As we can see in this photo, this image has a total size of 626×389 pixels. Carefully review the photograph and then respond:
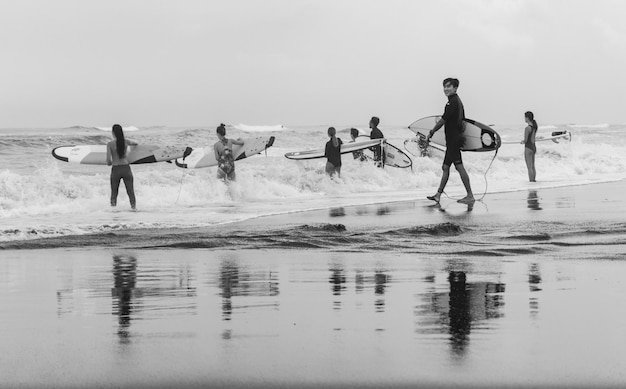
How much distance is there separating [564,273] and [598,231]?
347 cm

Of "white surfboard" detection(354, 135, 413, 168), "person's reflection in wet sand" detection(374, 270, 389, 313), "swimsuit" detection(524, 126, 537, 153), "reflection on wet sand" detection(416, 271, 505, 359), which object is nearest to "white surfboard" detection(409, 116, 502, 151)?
"swimsuit" detection(524, 126, 537, 153)

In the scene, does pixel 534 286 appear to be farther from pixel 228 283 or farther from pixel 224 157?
pixel 224 157

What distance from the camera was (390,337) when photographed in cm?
466

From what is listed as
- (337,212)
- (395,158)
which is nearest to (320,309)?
(337,212)

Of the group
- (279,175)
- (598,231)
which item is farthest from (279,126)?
(598,231)

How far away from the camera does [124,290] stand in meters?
6.49

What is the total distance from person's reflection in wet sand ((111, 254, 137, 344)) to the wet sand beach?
24mm

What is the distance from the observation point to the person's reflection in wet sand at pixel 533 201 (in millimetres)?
14424

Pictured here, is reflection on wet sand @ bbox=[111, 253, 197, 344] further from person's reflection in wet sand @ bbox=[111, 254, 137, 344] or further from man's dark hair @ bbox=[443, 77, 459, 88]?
man's dark hair @ bbox=[443, 77, 459, 88]

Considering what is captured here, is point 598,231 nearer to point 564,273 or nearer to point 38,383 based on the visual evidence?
point 564,273

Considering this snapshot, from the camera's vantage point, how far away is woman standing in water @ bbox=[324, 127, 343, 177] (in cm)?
2088

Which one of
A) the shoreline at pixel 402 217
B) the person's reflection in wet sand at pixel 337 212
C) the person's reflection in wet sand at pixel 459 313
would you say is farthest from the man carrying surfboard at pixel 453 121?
the person's reflection in wet sand at pixel 459 313

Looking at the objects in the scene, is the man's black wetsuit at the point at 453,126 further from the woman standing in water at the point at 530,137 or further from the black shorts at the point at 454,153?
the woman standing in water at the point at 530,137

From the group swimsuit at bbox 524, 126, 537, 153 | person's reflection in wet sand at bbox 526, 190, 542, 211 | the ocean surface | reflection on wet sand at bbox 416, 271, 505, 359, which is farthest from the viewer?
swimsuit at bbox 524, 126, 537, 153
